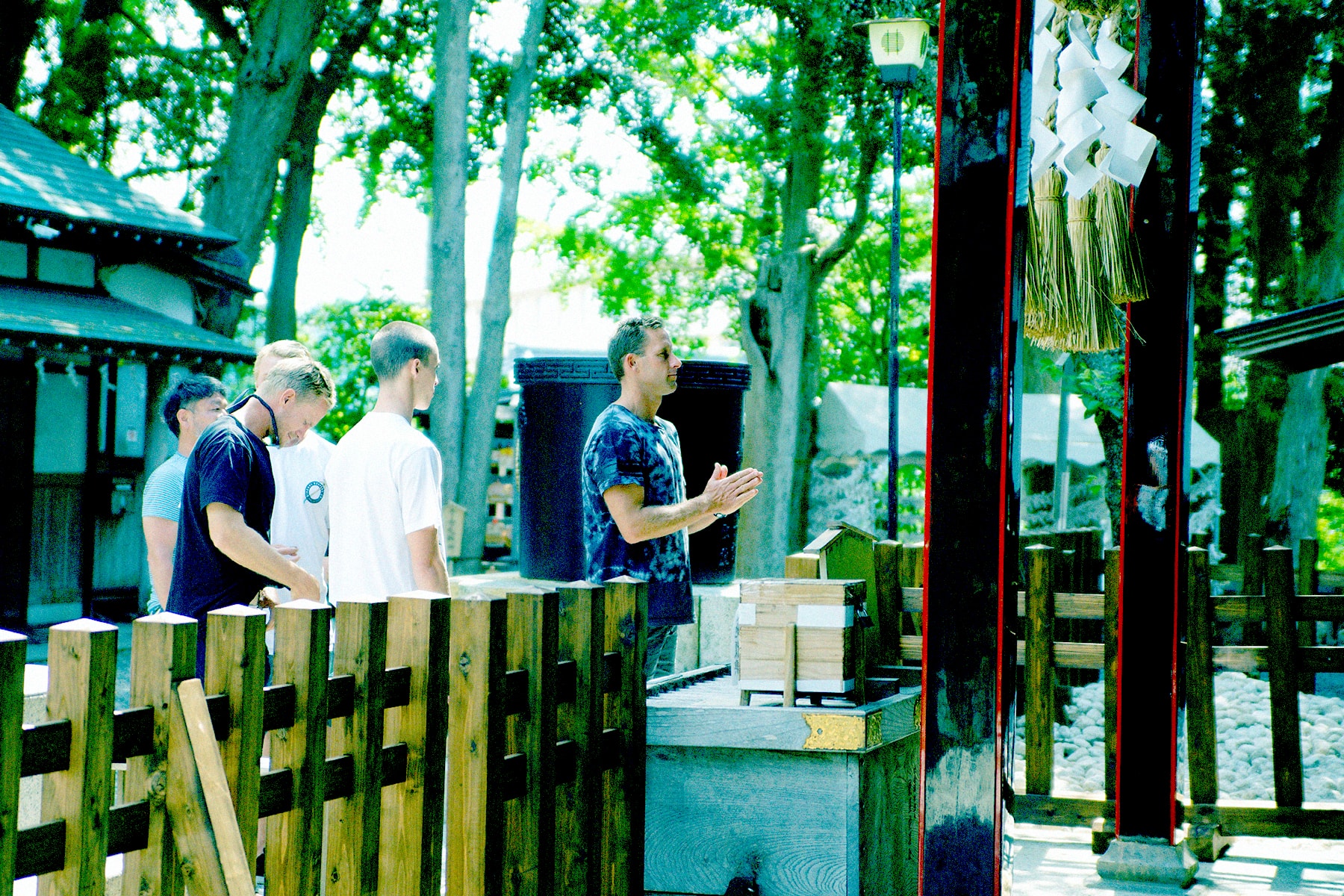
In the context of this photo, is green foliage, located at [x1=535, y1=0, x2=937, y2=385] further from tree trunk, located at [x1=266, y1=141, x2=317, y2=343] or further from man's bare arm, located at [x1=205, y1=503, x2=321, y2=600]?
man's bare arm, located at [x1=205, y1=503, x2=321, y2=600]

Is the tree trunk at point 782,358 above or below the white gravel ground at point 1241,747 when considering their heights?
above

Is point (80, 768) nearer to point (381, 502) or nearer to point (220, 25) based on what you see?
point (381, 502)

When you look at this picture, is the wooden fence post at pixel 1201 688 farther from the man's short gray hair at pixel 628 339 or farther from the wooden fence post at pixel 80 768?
the wooden fence post at pixel 80 768

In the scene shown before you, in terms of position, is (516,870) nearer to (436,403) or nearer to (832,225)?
(436,403)

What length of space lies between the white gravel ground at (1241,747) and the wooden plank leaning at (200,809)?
4400 millimetres

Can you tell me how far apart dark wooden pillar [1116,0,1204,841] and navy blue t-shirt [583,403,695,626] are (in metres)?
1.52

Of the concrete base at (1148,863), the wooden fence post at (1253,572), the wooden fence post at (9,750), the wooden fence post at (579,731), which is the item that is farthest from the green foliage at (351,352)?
the wooden fence post at (9,750)

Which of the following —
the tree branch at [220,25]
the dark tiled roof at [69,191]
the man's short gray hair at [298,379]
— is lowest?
the man's short gray hair at [298,379]

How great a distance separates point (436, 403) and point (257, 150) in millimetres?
5023

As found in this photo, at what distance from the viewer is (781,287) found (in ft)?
51.4

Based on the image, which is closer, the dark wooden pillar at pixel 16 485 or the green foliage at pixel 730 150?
the dark wooden pillar at pixel 16 485

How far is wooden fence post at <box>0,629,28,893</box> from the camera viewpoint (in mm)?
1968

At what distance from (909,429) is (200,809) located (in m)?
16.5

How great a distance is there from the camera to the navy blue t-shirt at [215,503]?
3.88 meters
